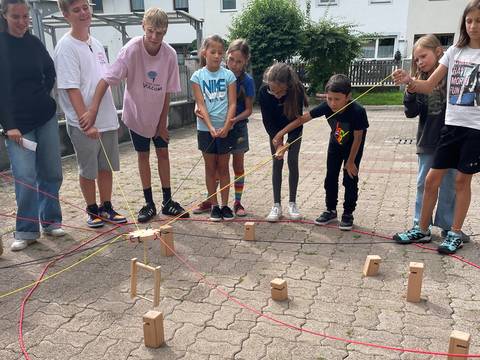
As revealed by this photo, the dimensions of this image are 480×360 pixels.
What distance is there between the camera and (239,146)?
4.52 meters

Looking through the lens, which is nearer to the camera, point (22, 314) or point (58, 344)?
point (58, 344)

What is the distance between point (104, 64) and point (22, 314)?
2397 mm

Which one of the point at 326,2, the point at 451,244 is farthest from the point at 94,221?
the point at 326,2

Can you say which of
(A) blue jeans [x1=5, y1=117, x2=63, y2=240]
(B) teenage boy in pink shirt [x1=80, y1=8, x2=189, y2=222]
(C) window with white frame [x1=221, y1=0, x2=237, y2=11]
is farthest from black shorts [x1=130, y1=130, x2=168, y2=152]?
(C) window with white frame [x1=221, y1=0, x2=237, y2=11]

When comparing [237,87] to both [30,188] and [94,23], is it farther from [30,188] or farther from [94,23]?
[94,23]

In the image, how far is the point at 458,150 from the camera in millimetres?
3498

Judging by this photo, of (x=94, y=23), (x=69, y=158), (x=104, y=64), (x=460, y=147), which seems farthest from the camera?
(x=94, y=23)

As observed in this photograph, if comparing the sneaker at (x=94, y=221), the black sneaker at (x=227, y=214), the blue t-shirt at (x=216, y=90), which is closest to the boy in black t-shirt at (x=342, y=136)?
the blue t-shirt at (x=216, y=90)

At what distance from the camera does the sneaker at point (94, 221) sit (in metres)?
4.39

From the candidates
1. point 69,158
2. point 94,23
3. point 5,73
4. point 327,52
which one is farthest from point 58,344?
point 327,52

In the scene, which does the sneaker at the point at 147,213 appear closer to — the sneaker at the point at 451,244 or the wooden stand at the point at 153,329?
the wooden stand at the point at 153,329

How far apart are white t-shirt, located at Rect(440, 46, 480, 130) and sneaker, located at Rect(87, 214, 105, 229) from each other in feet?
11.1

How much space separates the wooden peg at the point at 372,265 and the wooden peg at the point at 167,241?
Answer: 159 centimetres

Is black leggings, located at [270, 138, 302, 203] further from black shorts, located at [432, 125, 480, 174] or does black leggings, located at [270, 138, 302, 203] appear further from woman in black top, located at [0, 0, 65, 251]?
woman in black top, located at [0, 0, 65, 251]
